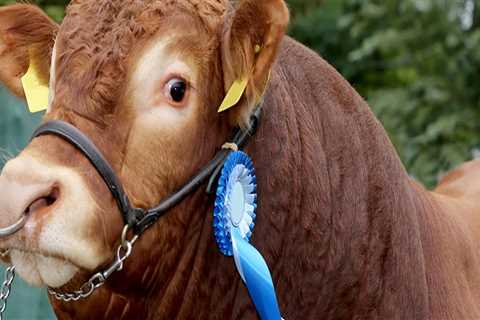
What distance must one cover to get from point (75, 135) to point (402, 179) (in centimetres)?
134

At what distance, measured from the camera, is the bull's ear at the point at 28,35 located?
11.2 feet

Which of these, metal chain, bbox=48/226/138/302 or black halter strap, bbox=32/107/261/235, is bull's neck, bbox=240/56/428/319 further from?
metal chain, bbox=48/226/138/302

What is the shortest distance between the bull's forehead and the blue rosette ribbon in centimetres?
43

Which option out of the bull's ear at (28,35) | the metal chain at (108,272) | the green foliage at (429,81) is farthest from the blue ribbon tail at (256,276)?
the green foliage at (429,81)

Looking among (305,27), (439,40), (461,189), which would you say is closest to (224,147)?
(461,189)

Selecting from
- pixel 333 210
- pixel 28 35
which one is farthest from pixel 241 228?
pixel 28 35

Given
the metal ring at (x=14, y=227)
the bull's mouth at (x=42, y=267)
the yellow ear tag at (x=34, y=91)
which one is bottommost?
the bull's mouth at (x=42, y=267)

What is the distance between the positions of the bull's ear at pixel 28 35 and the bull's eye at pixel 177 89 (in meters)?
0.64

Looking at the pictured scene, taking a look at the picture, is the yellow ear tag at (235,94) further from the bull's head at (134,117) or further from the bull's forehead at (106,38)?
the bull's forehead at (106,38)

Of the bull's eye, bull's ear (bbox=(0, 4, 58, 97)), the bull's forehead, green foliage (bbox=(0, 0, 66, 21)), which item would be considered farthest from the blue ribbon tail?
green foliage (bbox=(0, 0, 66, 21))

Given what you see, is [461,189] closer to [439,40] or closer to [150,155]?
[150,155]

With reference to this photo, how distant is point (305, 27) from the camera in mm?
15414

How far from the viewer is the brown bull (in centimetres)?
278

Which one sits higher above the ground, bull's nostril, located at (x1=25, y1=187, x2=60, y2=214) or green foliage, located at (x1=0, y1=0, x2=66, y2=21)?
bull's nostril, located at (x1=25, y1=187, x2=60, y2=214)
